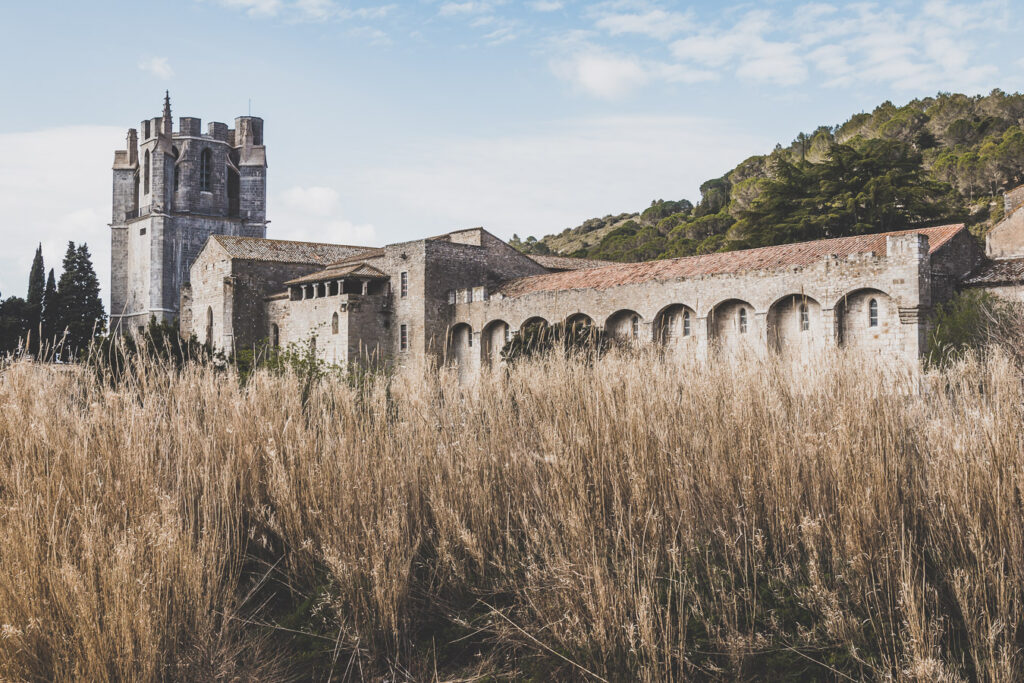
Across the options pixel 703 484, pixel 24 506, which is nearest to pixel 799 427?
pixel 703 484

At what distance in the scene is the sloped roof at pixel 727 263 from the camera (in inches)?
702

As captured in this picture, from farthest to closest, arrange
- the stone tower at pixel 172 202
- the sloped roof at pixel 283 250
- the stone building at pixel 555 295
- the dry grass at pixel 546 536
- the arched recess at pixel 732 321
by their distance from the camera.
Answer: the stone tower at pixel 172 202 → the sloped roof at pixel 283 250 → the arched recess at pixel 732 321 → the stone building at pixel 555 295 → the dry grass at pixel 546 536

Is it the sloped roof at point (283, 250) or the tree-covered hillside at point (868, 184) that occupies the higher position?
the tree-covered hillside at point (868, 184)

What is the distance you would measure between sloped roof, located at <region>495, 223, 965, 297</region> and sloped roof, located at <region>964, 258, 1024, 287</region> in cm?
111

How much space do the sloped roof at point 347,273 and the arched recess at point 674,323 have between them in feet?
35.6

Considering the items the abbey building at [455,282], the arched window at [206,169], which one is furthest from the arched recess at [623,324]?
the arched window at [206,169]

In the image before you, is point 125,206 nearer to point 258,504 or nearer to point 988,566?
point 258,504

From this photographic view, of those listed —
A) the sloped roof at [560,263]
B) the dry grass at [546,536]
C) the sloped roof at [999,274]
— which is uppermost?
the sloped roof at [560,263]

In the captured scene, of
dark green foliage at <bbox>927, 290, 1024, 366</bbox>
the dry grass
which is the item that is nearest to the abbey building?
dark green foliage at <bbox>927, 290, 1024, 366</bbox>

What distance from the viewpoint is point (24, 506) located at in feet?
11.1

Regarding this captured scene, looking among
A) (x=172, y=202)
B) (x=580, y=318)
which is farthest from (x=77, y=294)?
(x=580, y=318)

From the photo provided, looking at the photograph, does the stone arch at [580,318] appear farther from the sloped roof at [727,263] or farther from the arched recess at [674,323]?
the arched recess at [674,323]

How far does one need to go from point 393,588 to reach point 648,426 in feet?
5.70

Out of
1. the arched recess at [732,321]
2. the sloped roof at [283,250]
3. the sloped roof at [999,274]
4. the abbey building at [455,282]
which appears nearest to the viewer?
the abbey building at [455,282]
